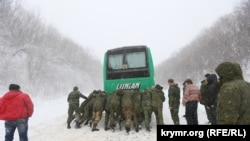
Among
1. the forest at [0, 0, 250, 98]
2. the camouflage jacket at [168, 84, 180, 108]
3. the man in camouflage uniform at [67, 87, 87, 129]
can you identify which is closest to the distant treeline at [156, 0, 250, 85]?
the forest at [0, 0, 250, 98]

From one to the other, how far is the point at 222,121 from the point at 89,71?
7425cm

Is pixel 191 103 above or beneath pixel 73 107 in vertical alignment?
above

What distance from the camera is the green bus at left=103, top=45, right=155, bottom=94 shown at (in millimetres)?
13750

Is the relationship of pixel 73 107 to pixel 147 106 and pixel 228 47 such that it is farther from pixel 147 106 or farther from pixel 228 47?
pixel 228 47

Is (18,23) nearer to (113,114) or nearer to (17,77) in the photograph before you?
(17,77)

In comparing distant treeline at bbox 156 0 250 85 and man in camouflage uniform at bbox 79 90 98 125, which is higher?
distant treeline at bbox 156 0 250 85

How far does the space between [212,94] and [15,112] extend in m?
6.35

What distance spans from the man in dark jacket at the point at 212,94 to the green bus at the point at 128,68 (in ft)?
12.2

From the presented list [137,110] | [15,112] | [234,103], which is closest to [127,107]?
[137,110]

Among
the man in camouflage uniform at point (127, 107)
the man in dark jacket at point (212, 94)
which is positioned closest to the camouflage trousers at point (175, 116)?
the man in dark jacket at point (212, 94)

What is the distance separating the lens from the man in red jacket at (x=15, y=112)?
338 inches

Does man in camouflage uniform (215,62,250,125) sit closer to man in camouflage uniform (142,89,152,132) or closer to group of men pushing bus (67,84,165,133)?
group of men pushing bus (67,84,165,133)

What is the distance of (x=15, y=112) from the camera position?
28.1 ft

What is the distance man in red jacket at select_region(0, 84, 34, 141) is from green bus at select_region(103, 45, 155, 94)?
580cm
